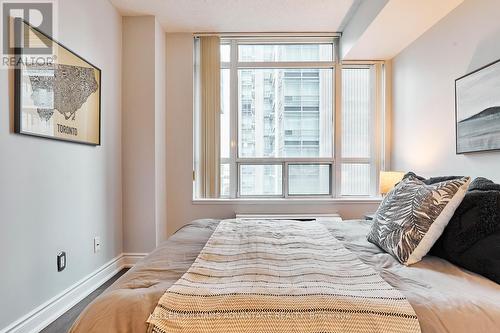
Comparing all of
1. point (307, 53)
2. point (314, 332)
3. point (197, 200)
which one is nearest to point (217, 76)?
point (307, 53)

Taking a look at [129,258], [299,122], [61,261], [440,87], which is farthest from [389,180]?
[61,261]

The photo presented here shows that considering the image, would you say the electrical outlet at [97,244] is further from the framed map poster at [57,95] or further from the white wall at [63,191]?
the framed map poster at [57,95]

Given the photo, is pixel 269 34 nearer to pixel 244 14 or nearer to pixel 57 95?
pixel 244 14

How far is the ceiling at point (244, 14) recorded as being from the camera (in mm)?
3170

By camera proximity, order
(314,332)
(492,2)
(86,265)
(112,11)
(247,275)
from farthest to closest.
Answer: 1. (112,11)
2. (86,265)
3. (492,2)
4. (247,275)
5. (314,332)

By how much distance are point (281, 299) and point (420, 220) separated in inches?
32.1

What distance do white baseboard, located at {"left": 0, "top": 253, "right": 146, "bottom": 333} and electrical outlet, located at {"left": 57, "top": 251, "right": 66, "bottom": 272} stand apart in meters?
0.18

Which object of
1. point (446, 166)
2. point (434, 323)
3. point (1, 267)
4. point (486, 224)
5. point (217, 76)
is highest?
point (217, 76)

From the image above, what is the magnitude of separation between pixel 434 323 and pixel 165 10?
340 cm

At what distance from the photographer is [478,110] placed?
7.53 feet

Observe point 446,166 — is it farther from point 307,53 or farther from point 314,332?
point 314,332

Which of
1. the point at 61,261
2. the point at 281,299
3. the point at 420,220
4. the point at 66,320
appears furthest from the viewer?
the point at 61,261

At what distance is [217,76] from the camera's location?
392 centimetres

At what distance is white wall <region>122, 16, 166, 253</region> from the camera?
344cm
